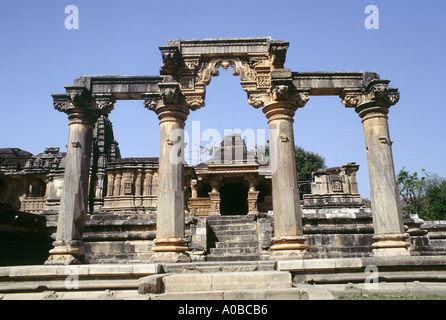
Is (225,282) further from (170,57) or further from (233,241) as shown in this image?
(233,241)

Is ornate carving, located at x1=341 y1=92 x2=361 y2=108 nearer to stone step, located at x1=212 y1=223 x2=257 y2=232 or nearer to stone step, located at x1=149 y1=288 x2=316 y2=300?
stone step, located at x1=149 y1=288 x2=316 y2=300

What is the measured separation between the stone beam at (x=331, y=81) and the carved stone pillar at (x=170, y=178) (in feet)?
10.3

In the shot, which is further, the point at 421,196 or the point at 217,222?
the point at 421,196

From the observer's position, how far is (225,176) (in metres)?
23.0

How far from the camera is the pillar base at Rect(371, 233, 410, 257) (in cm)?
738

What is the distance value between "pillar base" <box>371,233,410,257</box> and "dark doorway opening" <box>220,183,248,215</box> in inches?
704

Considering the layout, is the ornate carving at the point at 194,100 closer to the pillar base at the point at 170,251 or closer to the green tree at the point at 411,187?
the pillar base at the point at 170,251

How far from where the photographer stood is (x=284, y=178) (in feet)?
25.3

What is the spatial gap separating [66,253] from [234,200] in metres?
18.9

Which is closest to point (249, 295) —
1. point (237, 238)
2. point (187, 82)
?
point (187, 82)
